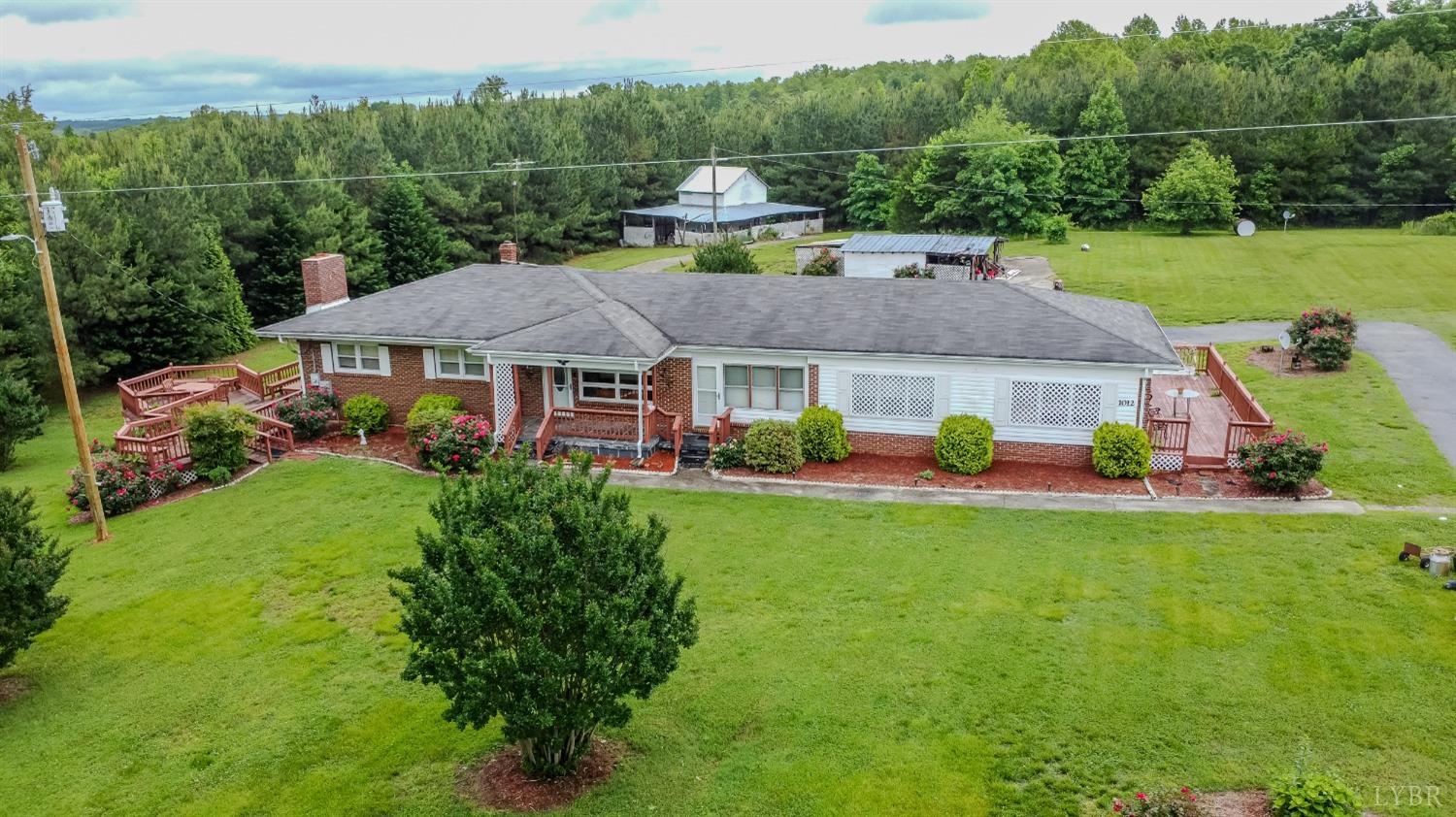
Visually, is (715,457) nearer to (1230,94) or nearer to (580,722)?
(580,722)

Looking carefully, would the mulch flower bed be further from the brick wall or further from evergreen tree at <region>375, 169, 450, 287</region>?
evergreen tree at <region>375, 169, 450, 287</region>

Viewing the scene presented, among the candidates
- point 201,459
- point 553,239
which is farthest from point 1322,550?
point 553,239

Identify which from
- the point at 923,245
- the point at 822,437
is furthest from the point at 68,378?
the point at 923,245

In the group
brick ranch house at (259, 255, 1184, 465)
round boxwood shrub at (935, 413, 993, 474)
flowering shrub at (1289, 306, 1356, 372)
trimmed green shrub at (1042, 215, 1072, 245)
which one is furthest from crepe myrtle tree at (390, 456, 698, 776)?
trimmed green shrub at (1042, 215, 1072, 245)

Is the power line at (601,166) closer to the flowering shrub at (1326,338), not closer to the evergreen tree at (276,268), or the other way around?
the evergreen tree at (276,268)

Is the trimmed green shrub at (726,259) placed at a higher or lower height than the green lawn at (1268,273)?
higher

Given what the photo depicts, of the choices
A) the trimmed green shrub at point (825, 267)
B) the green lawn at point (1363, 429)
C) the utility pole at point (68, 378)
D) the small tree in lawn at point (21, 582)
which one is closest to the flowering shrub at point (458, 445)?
the utility pole at point (68, 378)

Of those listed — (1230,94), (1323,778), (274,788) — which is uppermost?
(1230,94)
